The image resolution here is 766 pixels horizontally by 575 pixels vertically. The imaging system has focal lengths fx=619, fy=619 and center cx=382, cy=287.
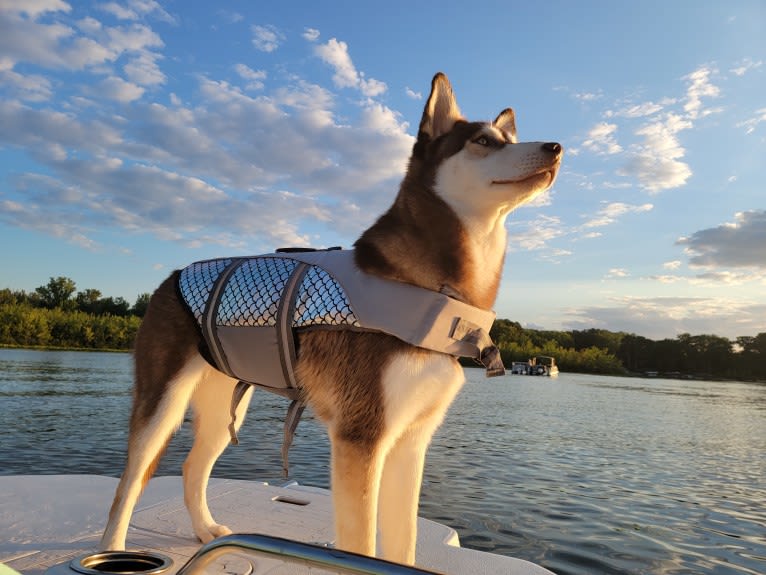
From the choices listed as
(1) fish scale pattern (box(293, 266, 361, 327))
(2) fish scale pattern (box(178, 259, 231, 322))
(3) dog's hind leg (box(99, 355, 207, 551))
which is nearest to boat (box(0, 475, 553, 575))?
(3) dog's hind leg (box(99, 355, 207, 551))

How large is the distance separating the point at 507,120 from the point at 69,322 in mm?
82197

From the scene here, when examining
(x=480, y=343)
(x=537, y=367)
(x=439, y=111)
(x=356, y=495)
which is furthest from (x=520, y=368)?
(x=356, y=495)

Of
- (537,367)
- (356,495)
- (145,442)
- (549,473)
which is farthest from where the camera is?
(537,367)

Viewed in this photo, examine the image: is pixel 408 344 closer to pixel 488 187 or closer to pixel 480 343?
pixel 480 343

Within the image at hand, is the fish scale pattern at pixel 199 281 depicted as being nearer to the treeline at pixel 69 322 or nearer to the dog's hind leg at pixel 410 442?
the dog's hind leg at pixel 410 442

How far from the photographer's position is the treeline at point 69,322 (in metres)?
72.7

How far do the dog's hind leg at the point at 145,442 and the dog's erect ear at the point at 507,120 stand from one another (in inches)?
102

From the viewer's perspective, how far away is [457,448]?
16391mm

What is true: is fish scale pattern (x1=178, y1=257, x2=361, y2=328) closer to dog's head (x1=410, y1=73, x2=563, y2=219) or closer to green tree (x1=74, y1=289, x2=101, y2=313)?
dog's head (x1=410, y1=73, x2=563, y2=219)

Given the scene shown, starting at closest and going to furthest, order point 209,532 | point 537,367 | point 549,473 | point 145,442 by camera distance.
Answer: point 145,442 → point 209,532 → point 549,473 → point 537,367

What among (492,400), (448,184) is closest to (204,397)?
(448,184)

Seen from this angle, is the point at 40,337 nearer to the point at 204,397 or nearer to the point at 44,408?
the point at 44,408

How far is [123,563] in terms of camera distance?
3.78m

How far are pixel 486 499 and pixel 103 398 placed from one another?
17659mm
